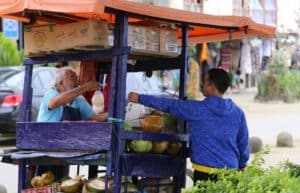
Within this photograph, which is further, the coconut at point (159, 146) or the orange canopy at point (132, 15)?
the coconut at point (159, 146)

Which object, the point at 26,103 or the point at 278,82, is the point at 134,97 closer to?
the point at 26,103

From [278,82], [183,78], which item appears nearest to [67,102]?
[183,78]

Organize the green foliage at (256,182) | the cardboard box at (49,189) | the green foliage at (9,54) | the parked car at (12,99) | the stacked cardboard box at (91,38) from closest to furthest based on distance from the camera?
the green foliage at (256,182) → the stacked cardboard box at (91,38) → the cardboard box at (49,189) → the parked car at (12,99) → the green foliage at (9,54)

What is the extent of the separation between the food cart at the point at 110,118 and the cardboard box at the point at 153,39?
0.09m

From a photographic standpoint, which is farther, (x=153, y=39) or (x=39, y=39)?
(x=39, y=39)

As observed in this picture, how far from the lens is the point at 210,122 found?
5594mm

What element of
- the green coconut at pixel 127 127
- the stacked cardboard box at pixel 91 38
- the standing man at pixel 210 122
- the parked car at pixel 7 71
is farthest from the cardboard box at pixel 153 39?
the parked car at pixel 7 71

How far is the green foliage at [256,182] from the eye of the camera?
349cm

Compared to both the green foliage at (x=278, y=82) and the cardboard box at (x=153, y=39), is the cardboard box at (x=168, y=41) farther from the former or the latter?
the green foliage at (x=278, y=82)

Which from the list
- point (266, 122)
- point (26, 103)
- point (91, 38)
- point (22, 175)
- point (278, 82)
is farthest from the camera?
point (278, 82)

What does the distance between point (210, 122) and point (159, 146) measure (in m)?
0.47

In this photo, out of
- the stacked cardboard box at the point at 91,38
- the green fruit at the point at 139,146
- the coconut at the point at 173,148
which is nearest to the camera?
the stacked cardboard box at the point at 91,38


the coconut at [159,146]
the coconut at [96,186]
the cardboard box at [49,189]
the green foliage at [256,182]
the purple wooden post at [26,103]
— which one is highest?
the purple wooden post at [26,103]

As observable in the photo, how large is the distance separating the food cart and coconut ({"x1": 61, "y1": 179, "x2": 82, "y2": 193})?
0.18 m
